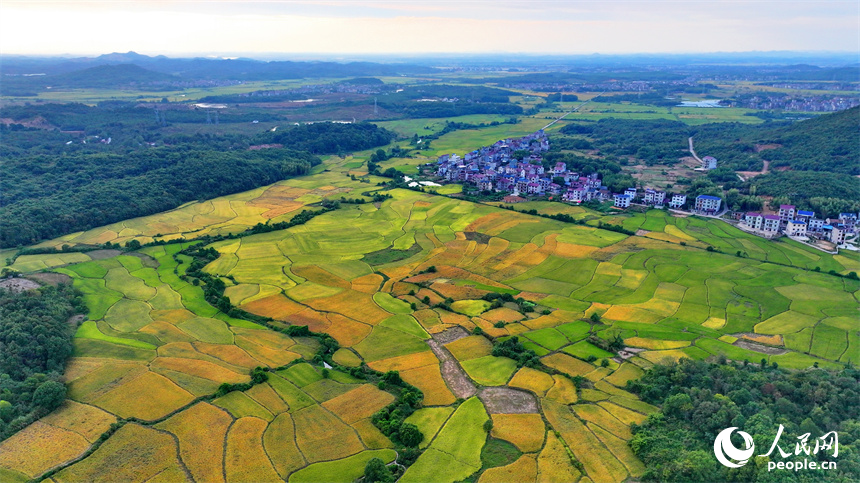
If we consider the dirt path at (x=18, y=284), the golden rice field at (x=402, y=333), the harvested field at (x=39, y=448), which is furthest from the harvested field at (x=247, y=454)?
the dirt path at (x=18, y=284)

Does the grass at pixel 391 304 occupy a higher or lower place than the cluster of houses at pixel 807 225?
lower

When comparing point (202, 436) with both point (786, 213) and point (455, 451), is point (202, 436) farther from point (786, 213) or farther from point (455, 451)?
point (786, 213)

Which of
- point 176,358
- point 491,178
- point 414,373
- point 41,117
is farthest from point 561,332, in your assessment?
point 41,117

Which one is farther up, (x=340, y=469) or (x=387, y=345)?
(x=387, y=345)

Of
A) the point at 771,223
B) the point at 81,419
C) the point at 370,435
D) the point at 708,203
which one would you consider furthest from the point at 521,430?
the point at 708,203

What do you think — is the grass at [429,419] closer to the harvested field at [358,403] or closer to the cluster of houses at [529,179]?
the harvested field at [358,403]

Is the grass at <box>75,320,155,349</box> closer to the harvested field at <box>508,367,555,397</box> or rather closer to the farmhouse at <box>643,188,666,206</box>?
the harvested field at <box>508,367,555,397</box>

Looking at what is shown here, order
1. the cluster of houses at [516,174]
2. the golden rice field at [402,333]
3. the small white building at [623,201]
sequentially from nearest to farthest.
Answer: the golden rice field at [402,333], the small white building at [623,201], the cluster of houses at [516,174]

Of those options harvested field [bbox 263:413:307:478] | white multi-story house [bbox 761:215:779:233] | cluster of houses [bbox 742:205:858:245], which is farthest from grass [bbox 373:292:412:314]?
white multi-story house [bbox 761:215:779:233]
